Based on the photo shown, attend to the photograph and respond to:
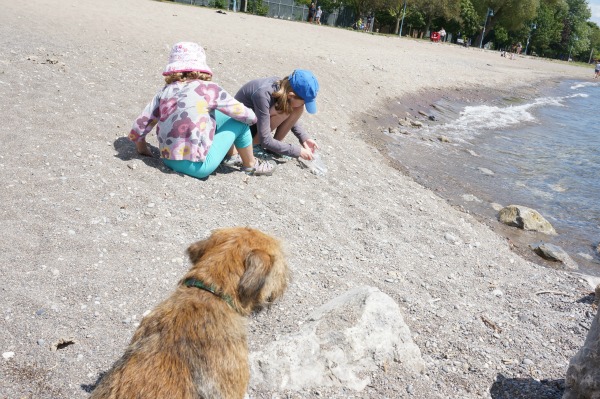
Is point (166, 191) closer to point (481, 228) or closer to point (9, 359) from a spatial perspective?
point (9, 359)

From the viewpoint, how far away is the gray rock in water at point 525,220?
7914 mm

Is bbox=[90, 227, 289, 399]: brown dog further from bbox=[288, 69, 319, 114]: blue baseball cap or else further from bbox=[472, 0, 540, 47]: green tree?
bbox=[472, 0, 540, 47]: green tree

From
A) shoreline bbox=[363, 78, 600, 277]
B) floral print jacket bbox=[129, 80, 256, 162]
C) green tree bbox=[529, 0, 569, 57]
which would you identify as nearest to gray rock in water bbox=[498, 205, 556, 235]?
shoreline bbox=[363, 78, 600, 277]

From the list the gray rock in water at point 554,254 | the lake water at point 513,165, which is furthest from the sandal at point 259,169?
the gray rock in water at point 554,254

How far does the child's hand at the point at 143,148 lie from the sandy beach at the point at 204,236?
0.41 ft

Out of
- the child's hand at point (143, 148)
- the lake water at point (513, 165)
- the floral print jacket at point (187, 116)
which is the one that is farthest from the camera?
the lake water at point (513, 165)

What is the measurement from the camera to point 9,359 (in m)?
3.25

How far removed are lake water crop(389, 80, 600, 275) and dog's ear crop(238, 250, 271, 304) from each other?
18.9 ft

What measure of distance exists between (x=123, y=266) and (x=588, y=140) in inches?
685

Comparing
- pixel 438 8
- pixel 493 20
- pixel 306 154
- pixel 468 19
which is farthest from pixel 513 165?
pixel 493 20

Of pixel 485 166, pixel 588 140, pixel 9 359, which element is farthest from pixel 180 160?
pixel 588 140

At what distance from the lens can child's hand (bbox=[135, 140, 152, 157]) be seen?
20.0ft

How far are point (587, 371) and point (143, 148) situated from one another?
5122 mm

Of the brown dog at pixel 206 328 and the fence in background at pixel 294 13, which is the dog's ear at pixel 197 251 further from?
the fence in background at pixel 294 13
